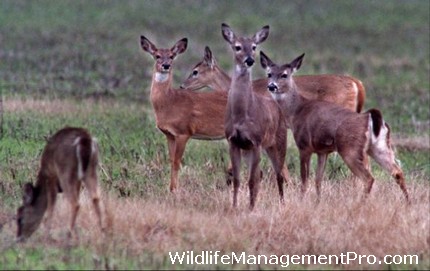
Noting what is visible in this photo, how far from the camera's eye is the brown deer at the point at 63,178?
34.6 ft

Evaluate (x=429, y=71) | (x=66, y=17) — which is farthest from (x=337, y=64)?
(x=66, y=17)

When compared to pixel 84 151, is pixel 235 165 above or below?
below

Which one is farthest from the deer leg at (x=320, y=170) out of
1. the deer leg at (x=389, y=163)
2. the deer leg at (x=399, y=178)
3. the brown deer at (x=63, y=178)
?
the brown deer at (x=63, y=178)

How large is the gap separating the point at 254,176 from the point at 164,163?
3067 millimetres

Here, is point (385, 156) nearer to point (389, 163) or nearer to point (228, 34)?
point (389, 163)

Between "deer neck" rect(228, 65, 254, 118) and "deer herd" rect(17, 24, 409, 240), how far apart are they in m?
0.01

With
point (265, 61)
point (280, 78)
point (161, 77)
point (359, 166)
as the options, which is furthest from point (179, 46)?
point (359, 166)

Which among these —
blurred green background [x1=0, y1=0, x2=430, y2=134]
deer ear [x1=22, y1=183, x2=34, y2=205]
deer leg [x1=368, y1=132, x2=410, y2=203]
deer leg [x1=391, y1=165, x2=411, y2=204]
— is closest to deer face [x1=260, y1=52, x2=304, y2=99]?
deer leg [x1=368, y1=132, x2=410, y2=203]

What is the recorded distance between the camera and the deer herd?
10719 mm

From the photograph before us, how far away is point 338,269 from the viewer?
10.5m

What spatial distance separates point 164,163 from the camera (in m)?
15.6

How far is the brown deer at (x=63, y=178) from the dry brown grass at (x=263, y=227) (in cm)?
18

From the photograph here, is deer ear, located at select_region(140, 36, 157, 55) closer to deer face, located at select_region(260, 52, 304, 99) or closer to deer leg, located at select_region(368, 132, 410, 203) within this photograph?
deer face, located at select_region(260, 52, 304, 99)

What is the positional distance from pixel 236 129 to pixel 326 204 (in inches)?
52.3
